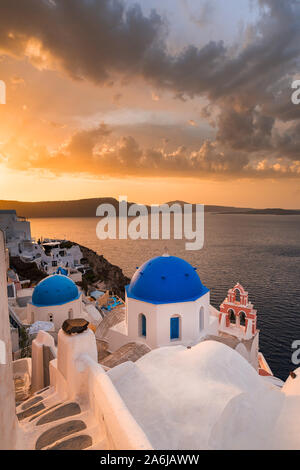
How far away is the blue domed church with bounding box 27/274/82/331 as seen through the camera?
1791cm

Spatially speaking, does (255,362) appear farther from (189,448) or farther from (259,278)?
(259,278)

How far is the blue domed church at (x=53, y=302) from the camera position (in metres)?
17.9

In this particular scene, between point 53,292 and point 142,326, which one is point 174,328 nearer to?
point 142,326

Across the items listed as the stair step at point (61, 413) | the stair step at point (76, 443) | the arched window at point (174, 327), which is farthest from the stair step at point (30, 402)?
the arched window at point (174, 327)

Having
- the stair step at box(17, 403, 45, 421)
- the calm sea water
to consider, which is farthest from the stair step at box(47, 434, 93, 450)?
the calm sea water

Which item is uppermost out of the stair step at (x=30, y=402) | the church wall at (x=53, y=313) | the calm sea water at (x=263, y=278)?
the stair step at (x=30, y=402)

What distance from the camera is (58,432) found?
16.1 feet

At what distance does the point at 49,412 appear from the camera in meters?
5.61

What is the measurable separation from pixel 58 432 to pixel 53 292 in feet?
46.9

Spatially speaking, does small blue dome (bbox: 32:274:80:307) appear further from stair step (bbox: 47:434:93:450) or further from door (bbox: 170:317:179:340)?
stair step (bbox: 47:434:93:450)

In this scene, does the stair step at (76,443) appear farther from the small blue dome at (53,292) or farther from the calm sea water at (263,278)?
the calm sea water at (263,278)

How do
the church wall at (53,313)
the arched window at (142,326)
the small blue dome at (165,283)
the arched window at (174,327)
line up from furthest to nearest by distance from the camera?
the church wall at (53,313)
the arched window at (142,326)
the arched window at (174,327)
the small blue dome at (165,283)

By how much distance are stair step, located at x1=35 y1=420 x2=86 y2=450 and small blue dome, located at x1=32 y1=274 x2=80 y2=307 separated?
14006mm

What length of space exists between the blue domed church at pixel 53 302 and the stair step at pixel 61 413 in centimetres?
1319
